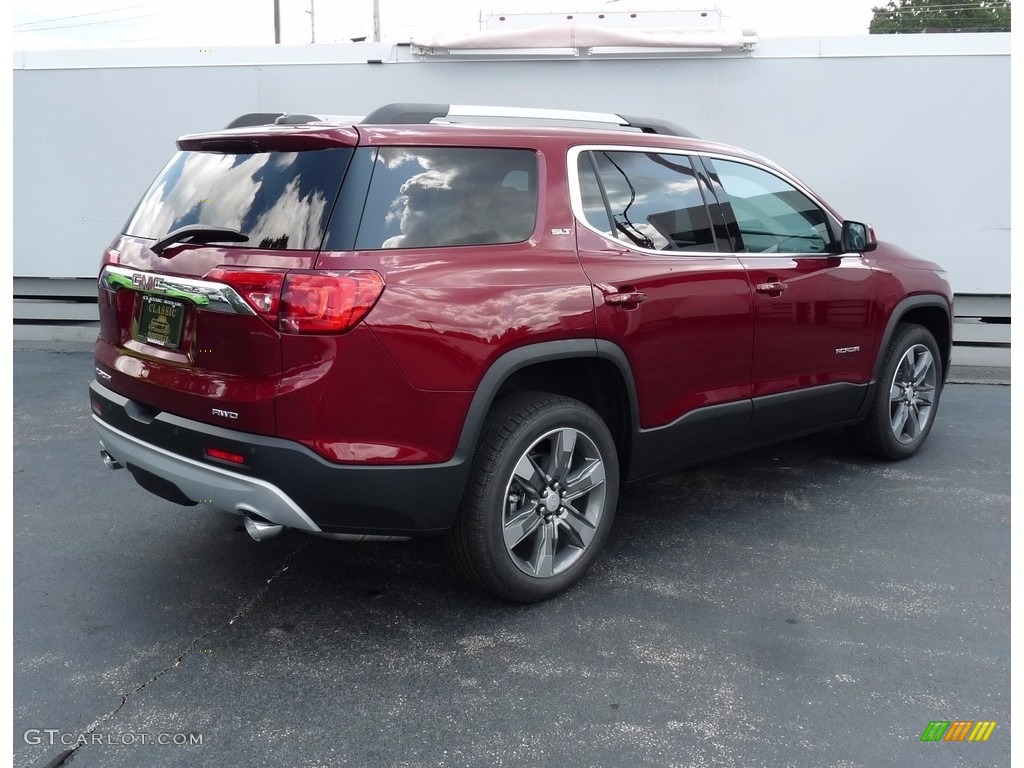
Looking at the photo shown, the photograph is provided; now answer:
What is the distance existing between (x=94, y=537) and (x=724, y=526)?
290 centimetres

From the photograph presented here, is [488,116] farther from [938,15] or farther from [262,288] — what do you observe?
[938,15]

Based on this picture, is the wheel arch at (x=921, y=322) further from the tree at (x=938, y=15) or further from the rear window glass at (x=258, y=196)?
the tree at (x=938, y=15)

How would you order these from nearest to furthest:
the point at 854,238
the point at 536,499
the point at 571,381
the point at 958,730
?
1. the point at 958,730
2. the point at 536,499
3. the point at 571,381
4. the point at 854,238

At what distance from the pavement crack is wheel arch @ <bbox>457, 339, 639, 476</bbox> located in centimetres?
110

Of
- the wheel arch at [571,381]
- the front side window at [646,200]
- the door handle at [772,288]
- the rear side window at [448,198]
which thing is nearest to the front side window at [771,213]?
the door handle at [772,288]

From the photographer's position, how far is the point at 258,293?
9.30ft

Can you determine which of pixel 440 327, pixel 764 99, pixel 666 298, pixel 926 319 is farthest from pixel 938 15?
pixel 440 327

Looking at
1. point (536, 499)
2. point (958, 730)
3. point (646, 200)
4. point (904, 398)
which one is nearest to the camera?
point (958, 730)

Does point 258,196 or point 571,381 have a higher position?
point 258,196

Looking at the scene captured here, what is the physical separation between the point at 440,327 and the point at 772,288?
1887 millimetres

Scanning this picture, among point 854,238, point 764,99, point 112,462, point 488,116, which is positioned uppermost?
point 764,99

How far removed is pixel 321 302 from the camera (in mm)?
2797
